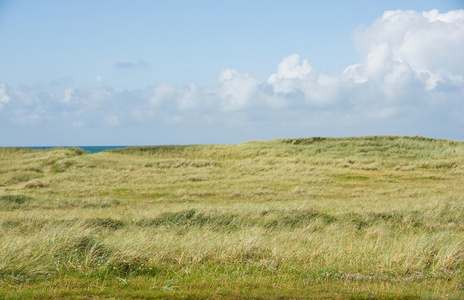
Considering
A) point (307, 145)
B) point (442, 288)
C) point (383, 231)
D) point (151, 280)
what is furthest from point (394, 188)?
point (307, 145)

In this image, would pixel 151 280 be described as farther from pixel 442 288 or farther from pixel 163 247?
pixel 442 288

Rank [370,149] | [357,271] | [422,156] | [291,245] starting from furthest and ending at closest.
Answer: [370,149] < [422,156] < [291,245] < [357,271]

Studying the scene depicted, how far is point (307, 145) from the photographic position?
2454 inches

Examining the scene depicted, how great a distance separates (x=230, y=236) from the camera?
12.4 meters

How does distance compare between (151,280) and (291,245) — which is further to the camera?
(291,245)

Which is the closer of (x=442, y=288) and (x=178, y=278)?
(x=442, y=288)

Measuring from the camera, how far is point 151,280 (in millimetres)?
8250

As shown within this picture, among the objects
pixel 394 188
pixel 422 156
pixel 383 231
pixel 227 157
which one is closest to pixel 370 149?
pixel 422 156

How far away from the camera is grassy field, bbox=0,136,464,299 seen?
7852 mm

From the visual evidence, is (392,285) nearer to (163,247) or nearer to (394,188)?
(163,247)

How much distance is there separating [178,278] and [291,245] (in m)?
3.85

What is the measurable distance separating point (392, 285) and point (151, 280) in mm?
5014

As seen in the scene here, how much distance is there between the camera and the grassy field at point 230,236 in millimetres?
7852

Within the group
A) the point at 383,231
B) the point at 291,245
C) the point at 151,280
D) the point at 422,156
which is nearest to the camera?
the point at 151,280
